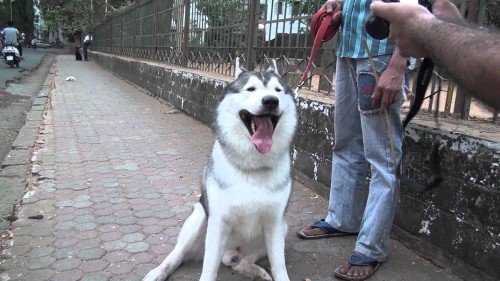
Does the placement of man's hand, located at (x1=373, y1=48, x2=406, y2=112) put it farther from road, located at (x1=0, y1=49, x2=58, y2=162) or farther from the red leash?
road, located at (x1=0, y1=49, x2=58, y2=162)

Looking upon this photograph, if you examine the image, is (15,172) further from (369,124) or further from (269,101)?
(369,124)

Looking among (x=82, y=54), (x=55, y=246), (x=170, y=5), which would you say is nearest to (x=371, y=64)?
(x=55, y=246)

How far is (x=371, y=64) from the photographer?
8.59 ft

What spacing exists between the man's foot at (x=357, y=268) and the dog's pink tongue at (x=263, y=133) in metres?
0.99

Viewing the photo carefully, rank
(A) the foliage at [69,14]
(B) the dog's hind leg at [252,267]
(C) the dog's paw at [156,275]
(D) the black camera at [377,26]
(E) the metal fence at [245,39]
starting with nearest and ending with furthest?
(D) the black camera at [377,26] < (C) the dog's paw at [156,275] < (B) the dog's hind leg at [252,267] < (E) the metal fence at [245,39] < (A) the foliage at [69,14]

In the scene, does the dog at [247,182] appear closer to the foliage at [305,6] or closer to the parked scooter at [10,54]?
the foliage at [305,6]

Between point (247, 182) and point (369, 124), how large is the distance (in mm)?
876

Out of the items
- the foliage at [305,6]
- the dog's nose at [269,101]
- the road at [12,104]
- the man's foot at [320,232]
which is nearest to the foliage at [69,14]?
the road at [12,104]

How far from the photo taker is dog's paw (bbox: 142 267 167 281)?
2.60 m

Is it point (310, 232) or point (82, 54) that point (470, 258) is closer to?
point (310, 232)

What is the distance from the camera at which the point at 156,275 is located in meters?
2.61

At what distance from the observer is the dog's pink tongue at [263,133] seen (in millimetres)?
2490

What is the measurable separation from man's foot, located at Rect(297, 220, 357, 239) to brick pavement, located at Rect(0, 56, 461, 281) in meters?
0.06

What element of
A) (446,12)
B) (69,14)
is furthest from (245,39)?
(69,14)
